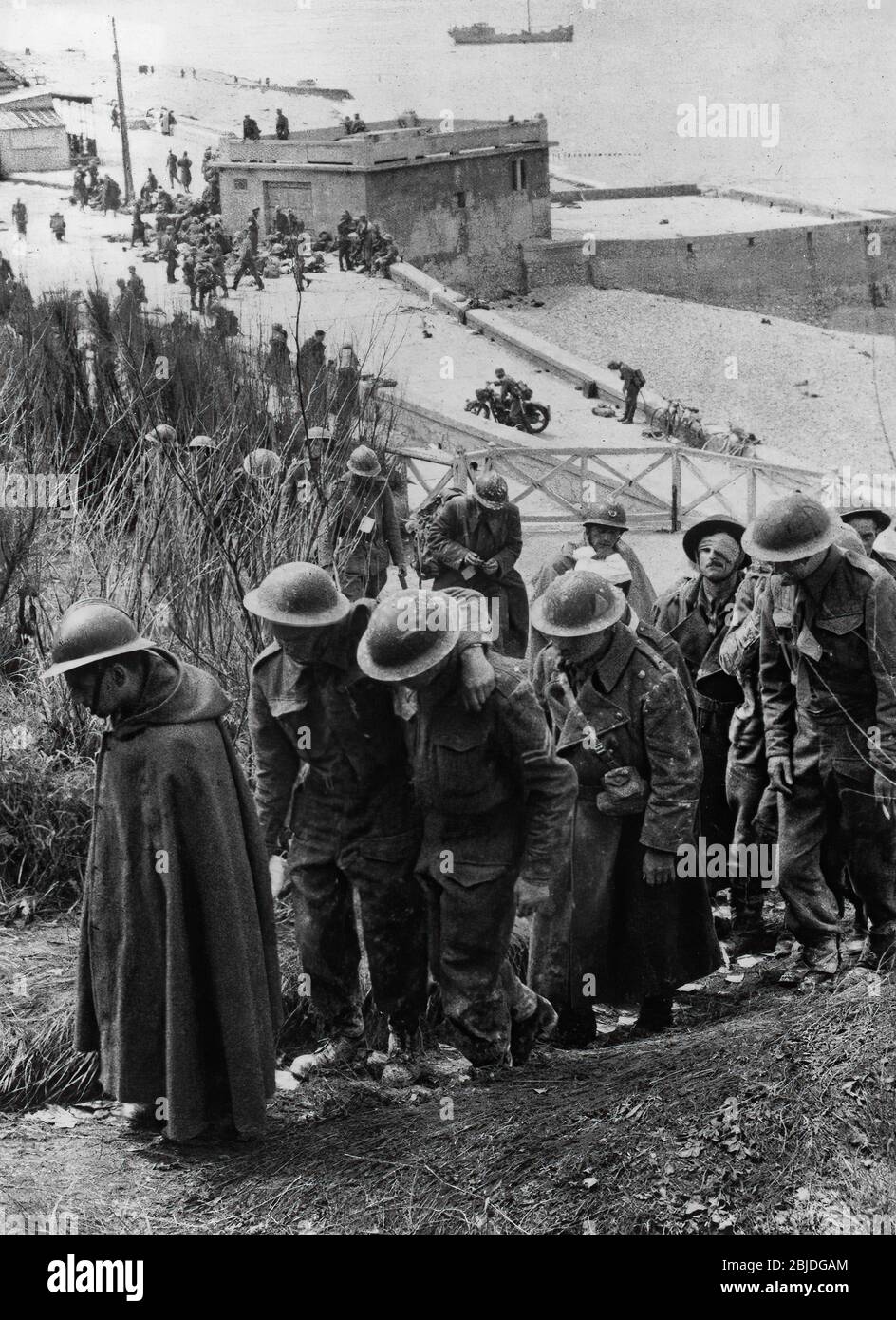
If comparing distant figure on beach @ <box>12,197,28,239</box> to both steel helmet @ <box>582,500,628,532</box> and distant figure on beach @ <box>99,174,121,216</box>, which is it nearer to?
distant figure on beach @ <box>99,174,121,216</box>

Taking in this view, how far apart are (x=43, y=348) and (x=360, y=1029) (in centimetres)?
900

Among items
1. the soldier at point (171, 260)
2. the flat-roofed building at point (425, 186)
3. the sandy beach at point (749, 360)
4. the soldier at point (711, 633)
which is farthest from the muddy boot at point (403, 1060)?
the flat-roofed building at point (425, 186)

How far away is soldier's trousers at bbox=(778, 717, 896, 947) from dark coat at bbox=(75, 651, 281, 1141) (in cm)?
236

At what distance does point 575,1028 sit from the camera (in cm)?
624

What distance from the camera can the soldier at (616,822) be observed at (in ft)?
19.1

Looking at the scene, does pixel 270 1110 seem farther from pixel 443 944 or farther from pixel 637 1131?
pixel 637 1131

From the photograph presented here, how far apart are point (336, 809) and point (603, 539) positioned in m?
2.55

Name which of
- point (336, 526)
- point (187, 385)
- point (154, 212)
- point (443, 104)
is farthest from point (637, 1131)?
point (443, 104)

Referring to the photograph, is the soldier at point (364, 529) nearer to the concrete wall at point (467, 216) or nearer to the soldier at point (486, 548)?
the soldier at point (486, 548)

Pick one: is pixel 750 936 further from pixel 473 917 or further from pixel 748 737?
pixel 473 917

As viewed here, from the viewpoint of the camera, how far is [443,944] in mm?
5543

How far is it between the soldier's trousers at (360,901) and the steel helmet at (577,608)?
774 millimetres

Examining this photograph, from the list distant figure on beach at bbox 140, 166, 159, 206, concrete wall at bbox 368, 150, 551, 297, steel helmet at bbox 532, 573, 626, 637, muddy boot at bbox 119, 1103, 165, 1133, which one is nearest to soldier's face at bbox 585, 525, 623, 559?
steel helmet at bbox 532, 573, 626, 637

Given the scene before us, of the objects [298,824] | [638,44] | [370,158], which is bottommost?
[298,824]
